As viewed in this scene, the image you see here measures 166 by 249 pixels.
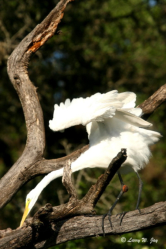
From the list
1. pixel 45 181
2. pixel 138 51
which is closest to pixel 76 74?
pixel 138 51

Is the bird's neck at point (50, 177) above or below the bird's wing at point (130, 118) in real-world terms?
below

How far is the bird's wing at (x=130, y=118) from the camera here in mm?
4207

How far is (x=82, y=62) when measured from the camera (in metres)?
7.53

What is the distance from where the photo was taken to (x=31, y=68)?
7.08 meters

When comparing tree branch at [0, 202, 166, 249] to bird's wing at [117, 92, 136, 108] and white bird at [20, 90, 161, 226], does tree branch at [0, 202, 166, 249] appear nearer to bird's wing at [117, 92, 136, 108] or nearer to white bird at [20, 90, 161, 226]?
white bird at [20, 90, 161, 226]

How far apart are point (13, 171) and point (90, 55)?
372 cm

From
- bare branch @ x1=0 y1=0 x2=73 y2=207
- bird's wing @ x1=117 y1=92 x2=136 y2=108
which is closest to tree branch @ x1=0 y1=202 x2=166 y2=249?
bare branch @ x1=0 y1=0 x2=73 y2=207

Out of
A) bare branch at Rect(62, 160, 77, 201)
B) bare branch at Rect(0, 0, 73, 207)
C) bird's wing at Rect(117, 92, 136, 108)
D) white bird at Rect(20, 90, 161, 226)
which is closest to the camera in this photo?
bare branch at Rect(62, 160, 77, 201)

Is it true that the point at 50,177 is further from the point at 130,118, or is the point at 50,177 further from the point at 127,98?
the point at 127,98

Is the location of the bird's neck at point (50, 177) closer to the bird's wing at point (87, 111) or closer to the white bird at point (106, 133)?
the white bird at point (106, 133)

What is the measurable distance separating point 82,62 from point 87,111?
3.43 meters

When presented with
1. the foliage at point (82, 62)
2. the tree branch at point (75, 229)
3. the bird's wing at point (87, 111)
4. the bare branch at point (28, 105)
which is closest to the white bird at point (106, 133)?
the bird's wing at point (87, 111)

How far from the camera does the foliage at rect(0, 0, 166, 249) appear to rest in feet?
22.8

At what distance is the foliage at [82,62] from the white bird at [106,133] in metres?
2.06
